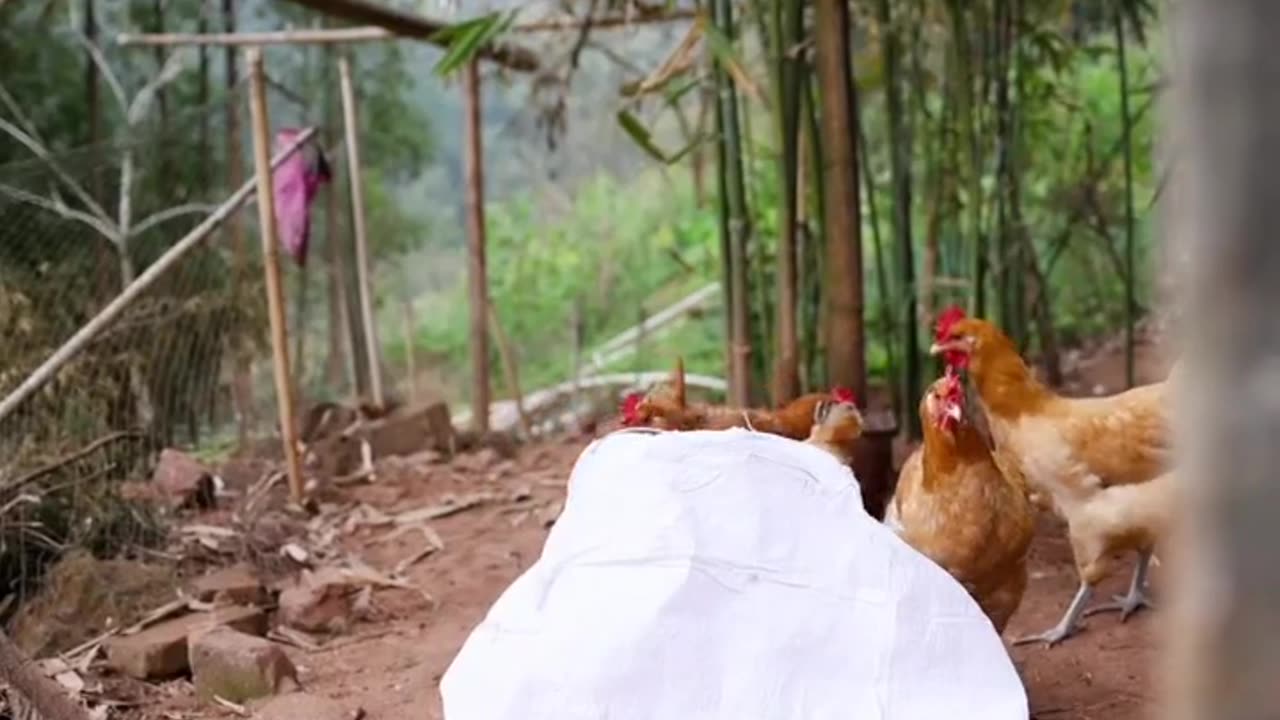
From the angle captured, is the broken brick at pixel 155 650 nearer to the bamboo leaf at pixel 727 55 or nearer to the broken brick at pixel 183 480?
the broken brick at pixel 183 480

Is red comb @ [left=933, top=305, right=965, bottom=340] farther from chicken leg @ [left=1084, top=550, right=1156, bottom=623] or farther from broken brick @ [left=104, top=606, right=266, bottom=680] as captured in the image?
broken brick @ [left=104, top=606, right=266, bottom=680]

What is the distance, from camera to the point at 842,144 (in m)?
4.28

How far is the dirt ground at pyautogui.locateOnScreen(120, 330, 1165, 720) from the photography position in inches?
129

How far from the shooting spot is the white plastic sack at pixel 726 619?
7.06 ft

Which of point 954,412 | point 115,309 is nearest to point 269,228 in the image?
point 115,309

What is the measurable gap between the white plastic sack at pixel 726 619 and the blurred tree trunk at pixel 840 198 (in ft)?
6.54

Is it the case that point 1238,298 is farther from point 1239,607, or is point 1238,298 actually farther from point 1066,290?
point 1066,290

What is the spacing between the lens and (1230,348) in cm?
62

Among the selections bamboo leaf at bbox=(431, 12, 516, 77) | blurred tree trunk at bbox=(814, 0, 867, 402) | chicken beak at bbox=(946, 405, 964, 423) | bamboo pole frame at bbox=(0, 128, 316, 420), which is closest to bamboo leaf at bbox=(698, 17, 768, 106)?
blurred tree trunk at bbox=(814, 0, 867, 402)

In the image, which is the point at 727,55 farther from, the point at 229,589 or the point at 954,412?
the point at 229,589

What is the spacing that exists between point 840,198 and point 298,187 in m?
2.08

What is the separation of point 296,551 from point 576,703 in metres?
2.61

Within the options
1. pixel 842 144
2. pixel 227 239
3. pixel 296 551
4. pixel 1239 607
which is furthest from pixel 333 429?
pixel 1239 607

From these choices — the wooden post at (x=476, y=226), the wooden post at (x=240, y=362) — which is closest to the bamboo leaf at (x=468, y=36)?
the wooden post at (x=240, y=362)
